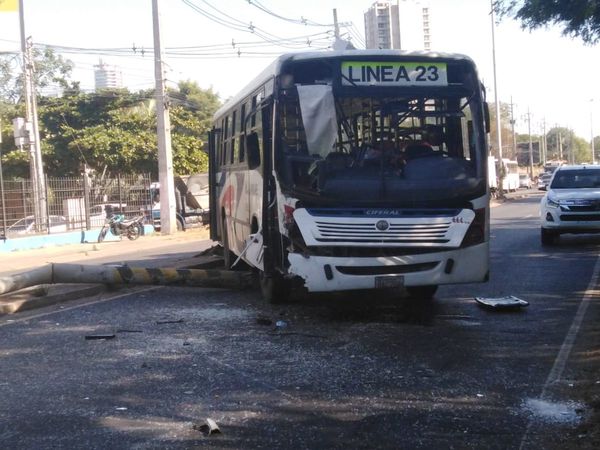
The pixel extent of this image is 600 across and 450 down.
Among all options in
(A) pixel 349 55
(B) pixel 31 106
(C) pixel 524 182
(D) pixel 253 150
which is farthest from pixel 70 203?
(C) pixel 524 182

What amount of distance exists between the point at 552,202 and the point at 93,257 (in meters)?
12.2

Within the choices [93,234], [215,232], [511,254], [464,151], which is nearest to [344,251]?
[464,151]

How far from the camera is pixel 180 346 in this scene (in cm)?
777

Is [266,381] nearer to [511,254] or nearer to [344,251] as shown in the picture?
[344,251]

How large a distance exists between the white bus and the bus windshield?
0.01 metres

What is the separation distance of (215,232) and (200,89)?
43.1 metres

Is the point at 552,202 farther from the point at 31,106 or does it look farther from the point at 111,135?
the point at 111,135

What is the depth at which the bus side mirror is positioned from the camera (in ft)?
30.4

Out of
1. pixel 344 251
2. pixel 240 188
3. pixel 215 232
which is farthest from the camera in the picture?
pixel 215 232

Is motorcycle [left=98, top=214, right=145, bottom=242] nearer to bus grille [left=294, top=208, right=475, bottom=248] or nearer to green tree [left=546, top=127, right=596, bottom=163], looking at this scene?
bus grille [left=294, top=208, right=475, bottom=248]

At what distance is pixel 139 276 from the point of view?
11.1 metres

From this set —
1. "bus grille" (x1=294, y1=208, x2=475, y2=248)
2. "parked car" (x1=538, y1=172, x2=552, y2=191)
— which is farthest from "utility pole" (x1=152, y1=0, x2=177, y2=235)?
"bus grille" (x1=294, y1=208, x2=475, y2=248)

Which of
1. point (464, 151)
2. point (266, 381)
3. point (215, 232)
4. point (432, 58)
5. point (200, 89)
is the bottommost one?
point (266, 381)

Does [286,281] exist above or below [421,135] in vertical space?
below
